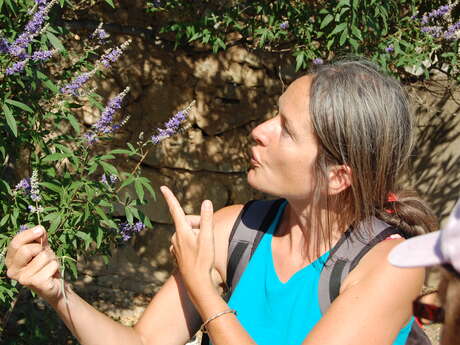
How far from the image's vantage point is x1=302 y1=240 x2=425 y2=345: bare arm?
159 cm

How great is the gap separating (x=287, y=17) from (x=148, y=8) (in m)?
0.86

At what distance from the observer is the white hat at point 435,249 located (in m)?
0.92

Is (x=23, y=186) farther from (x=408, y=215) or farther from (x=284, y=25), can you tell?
(x=284, y=25)

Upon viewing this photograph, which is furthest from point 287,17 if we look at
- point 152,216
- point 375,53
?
point 152,216

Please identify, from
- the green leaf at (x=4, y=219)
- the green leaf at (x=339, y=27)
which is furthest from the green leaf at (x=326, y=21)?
the green leaf at (x=4, y=219)

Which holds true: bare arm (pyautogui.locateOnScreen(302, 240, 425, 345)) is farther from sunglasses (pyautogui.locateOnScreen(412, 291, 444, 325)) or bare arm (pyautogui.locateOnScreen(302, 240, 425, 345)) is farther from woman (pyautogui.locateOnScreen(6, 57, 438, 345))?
sunglasses (pyautogui.locateOnScreen(412, 291, 444, 325))

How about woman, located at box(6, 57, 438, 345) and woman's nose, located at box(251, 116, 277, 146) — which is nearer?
woman, located at box(6, 57, 438, 345)

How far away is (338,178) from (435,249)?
2.93 feet

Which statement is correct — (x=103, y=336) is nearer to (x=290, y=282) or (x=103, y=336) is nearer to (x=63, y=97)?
(x=290, y=282)

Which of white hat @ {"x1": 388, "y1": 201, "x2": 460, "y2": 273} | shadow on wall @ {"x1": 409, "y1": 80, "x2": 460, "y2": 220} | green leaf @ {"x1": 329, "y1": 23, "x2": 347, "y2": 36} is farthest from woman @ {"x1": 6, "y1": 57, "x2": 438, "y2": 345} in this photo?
shadow on wall @ {"x1": 409, "y1": 80, "x2": 460, "y2": 220}

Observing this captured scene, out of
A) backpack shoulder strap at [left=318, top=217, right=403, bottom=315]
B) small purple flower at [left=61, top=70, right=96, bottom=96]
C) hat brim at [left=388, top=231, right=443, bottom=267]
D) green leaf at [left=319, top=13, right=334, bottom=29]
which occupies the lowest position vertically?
backpack shoulder strap at [left=318, top=217, right=403, bottom=315]

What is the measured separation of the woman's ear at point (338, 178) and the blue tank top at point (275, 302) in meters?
0.20

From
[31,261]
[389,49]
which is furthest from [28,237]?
[389,49]

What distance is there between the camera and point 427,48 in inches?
138
